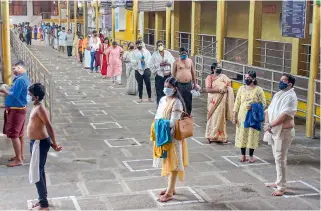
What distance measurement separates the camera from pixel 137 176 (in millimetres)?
Result: 6879

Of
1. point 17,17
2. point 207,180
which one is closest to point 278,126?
point 207,180

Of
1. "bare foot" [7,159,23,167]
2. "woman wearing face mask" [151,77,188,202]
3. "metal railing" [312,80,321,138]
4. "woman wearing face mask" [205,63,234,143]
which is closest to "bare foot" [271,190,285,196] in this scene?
"woman wearing face mask" [151,77,188,202]

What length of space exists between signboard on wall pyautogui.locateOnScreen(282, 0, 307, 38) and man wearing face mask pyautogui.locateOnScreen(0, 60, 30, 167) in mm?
5824

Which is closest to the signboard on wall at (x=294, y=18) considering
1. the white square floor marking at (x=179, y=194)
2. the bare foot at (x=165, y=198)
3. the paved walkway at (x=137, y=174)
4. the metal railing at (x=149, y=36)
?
the paved walkway at (x=137, y=174)

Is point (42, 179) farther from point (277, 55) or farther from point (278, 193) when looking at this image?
point (277, 55)

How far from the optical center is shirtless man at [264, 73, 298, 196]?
606 cm

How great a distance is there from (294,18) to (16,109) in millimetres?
6135

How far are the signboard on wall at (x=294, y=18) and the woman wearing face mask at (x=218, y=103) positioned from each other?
277cm

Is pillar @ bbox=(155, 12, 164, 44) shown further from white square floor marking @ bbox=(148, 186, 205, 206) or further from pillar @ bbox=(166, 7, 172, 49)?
white square floor marking @ bbox=(148, 186, 205, 206)

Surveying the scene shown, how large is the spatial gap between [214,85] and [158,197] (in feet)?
9.74

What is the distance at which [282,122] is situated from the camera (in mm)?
6070

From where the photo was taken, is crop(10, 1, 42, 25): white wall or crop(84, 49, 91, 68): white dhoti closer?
crop(84, 49, 91, 68): white dhoti

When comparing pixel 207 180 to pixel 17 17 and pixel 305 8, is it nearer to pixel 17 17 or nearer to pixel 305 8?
pixel 305 8

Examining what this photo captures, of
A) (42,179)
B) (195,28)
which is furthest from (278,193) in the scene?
(195,28)
